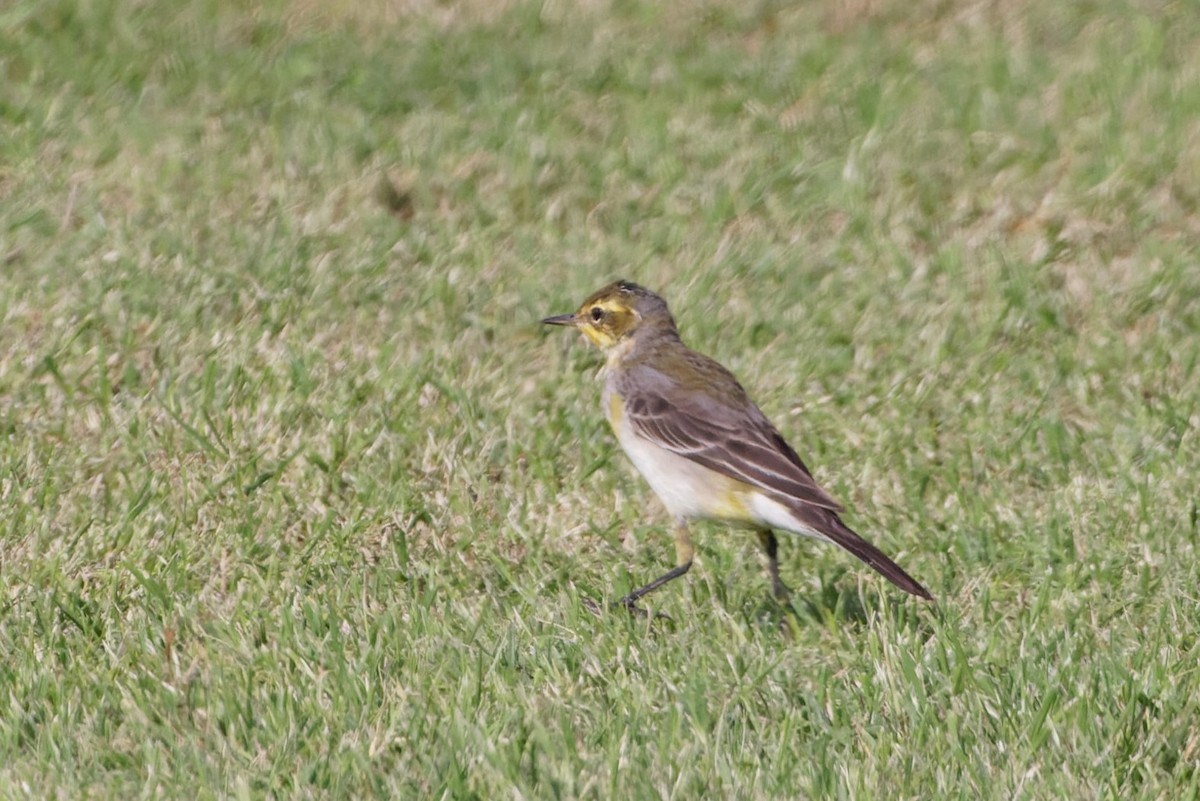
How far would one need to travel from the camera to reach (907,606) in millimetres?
6680

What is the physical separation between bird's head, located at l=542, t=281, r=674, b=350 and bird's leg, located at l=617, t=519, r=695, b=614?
1.09 metres

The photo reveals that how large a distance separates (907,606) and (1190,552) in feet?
3.68

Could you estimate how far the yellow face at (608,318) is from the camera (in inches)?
304

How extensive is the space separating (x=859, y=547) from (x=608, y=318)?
1.99m

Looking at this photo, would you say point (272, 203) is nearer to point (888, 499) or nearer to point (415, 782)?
point (888, 499)

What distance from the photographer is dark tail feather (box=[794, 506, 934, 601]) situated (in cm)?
599

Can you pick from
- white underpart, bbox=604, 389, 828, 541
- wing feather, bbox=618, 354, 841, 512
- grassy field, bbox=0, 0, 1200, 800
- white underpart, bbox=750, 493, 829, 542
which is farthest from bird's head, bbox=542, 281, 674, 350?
white underpart, bbox=750, 493, 829, 542

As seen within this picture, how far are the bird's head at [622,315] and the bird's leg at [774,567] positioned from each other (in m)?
1.11

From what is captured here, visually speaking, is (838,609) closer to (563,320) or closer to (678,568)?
(678,568)

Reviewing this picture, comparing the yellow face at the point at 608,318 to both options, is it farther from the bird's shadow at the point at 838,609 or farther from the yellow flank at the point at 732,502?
the bird's shadow at the point at 838,609

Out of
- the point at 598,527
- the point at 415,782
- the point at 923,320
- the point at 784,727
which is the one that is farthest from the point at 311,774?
the point at 923,320

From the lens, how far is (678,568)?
684 centimetres

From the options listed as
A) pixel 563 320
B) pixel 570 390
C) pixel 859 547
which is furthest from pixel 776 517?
pixel 570 390

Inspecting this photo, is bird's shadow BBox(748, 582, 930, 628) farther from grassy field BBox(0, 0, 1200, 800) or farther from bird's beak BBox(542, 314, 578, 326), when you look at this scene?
bird's beak BBox(542, 314, 578, 326)
